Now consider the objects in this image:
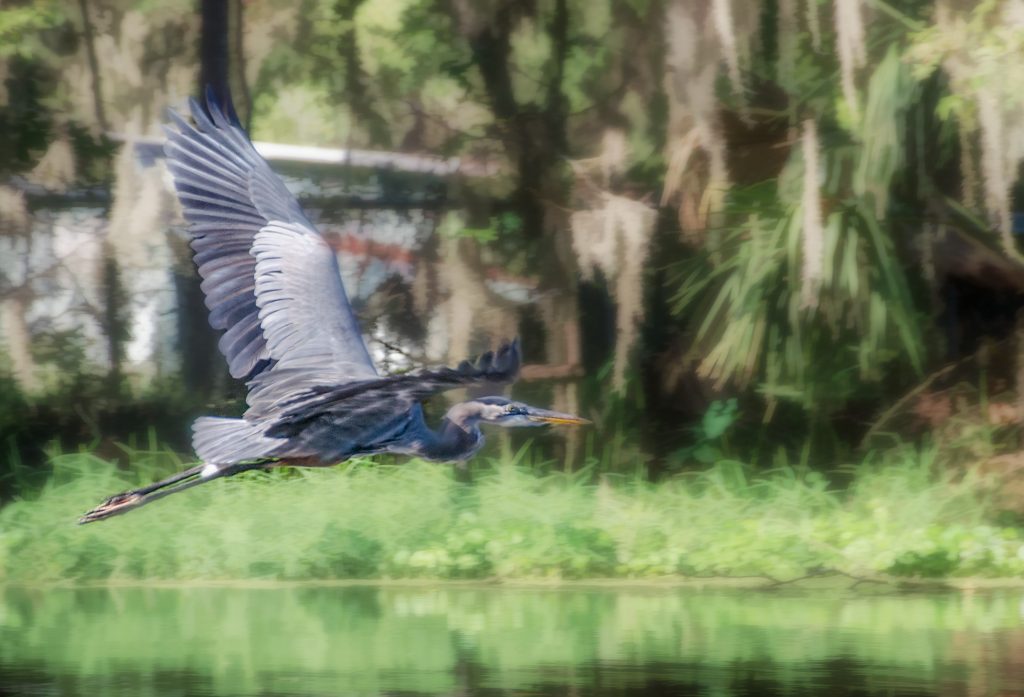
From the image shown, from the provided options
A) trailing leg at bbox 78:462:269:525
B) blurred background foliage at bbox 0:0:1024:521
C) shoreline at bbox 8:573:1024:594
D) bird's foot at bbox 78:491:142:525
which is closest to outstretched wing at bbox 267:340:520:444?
trailing leg at bbox 78:462:269:525

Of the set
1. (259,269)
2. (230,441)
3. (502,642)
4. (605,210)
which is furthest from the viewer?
(605,210)

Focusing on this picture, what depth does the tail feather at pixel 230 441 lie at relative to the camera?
4906 millimetres

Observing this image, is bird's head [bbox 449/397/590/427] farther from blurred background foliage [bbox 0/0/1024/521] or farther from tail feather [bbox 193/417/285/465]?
blurred background foliage [bbox 0/0/1024/521]

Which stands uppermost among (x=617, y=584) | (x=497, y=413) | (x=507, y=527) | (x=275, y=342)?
(x=275, y=342)

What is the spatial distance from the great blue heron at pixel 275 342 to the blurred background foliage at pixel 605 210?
3918mm

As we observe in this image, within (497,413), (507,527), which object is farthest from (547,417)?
(507,527)

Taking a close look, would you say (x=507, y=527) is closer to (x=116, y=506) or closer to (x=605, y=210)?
(x=605, y=210)

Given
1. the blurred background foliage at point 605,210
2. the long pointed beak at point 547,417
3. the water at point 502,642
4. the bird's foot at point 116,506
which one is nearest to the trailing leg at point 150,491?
the bird's foot at point 116,506

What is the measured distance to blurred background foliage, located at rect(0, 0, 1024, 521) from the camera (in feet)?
29.9

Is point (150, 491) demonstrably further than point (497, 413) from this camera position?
No

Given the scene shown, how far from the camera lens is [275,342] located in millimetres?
5246

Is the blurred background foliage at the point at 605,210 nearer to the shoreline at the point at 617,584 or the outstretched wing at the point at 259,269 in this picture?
the shoreline at the point at 617,584

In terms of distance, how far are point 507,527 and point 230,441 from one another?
313cm

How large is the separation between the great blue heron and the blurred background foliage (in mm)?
3918
